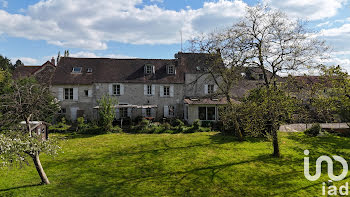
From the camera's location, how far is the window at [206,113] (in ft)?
76.4

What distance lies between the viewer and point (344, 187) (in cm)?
930

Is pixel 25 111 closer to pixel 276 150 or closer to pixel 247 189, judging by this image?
pixel 247 189

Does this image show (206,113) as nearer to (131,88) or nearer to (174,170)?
(131,88)

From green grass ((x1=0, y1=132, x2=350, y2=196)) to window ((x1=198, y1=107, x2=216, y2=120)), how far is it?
699cm

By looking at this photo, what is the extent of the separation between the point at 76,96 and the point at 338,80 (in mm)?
23827

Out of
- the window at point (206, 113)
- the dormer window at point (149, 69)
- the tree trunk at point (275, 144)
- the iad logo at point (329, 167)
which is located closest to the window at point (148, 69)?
the dormer window at point (149, 69)

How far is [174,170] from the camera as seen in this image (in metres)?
10.9

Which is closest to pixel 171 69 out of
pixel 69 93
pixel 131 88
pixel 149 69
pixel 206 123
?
pixel 149 69

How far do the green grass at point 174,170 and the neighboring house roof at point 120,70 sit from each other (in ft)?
35.4

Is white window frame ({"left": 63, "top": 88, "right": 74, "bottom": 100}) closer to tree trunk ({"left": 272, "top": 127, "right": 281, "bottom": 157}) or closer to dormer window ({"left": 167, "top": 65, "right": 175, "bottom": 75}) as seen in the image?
dormer window ({"left": 167, "top": 65, "right": 175, "bottom": 75})

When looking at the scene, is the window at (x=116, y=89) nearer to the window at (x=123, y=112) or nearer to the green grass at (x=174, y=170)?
the window at (x=123, y=112)

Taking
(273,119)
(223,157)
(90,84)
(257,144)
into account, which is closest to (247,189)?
(223,157)

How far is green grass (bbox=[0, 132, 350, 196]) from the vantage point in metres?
8.84

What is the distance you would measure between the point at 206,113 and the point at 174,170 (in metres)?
12.9
